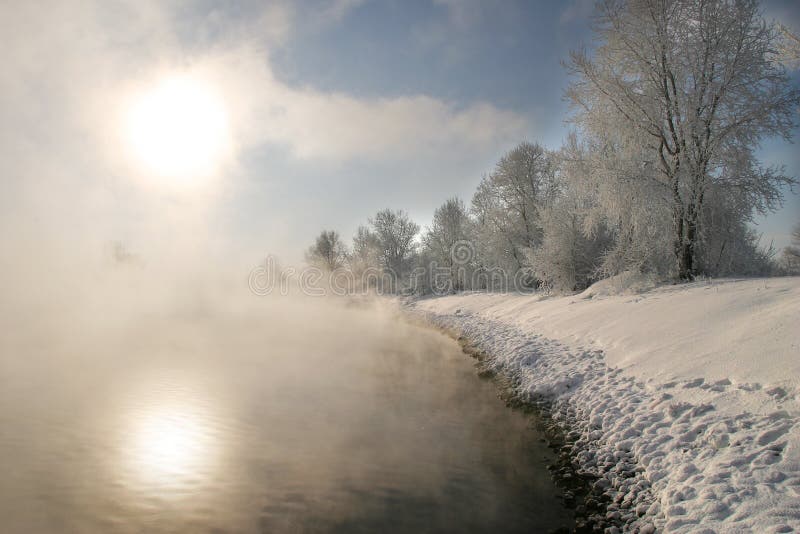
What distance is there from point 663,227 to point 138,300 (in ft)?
129

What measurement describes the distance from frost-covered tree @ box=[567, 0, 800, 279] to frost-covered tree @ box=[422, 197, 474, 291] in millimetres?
26768

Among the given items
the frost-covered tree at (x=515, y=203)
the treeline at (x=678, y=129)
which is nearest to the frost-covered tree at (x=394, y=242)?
the frost-covered tree at (x=515, y=203)

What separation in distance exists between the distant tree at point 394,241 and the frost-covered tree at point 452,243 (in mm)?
6650

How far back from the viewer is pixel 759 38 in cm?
1191

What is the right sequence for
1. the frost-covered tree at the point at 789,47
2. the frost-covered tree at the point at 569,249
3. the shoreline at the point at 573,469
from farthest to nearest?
the frost-covered tree at the point at 569,249 → the frost-covered tree at the point at 789,47 → the shoreline at the point at 573,469

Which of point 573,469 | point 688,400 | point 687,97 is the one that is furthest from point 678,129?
point 573,469

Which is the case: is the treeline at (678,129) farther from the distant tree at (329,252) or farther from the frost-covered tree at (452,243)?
the distant tree at (329,252)

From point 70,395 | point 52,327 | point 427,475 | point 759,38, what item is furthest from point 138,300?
point 759,38

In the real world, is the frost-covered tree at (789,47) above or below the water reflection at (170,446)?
above

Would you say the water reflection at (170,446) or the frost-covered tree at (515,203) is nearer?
the water reflection at (170,446)

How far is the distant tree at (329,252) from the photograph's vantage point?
210ft

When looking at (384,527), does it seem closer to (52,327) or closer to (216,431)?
(216,431)

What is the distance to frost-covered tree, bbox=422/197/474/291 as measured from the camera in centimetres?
4169

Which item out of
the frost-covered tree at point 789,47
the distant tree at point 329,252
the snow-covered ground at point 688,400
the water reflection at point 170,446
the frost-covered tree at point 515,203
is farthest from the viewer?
the distant tree at point 329,252
